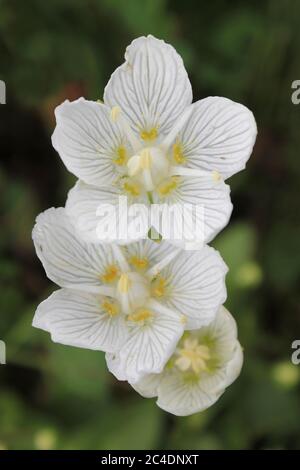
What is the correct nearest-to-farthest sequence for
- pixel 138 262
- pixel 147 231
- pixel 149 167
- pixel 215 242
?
pixel 147 231 → pixel 149 167 → pixel 138 262 → pixel 215 242

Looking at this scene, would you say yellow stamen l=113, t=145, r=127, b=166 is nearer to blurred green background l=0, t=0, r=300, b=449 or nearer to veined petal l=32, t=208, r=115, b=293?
veined petal l=32, t=208, r=115, b=293

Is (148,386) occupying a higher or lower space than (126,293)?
lower

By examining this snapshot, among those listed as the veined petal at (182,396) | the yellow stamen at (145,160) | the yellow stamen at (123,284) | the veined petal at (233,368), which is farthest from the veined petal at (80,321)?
the yellow stamen at (145,160)

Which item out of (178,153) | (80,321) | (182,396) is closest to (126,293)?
(80,321)

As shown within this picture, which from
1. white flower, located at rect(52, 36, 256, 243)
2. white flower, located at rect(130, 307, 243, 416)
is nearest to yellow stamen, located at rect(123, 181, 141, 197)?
white flower, located at rect(52, 36, 256, 243)

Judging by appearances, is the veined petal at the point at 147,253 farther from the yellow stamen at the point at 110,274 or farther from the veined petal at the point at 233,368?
the veined petal at the point at 233,368

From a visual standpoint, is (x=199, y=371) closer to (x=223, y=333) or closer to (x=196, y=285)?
(x=223, y=333)

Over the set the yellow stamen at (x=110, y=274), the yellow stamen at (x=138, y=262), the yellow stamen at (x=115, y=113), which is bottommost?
the yellow stamen at (x=110, y=274)
